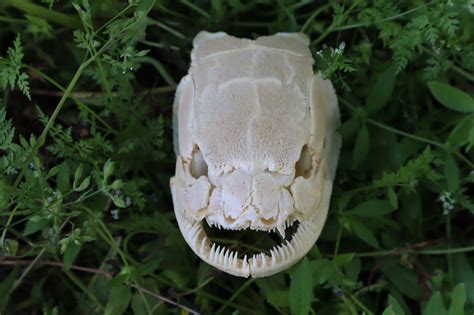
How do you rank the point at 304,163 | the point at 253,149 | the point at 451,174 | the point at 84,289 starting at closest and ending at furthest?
the point at 253,149 → the point at 304,163 → the point at 451,174 → the point at 84,289

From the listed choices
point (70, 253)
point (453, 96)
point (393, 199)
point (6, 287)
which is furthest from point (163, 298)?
point (453, 96)

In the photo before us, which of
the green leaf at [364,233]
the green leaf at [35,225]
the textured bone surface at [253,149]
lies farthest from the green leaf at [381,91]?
the green leaf at [35,225]

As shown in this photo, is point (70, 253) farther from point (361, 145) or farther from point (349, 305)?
point (361, 145)

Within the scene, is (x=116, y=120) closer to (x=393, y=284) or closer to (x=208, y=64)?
(x=208, y=64)

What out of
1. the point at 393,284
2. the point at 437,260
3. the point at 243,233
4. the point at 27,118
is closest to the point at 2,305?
the point at 27,118

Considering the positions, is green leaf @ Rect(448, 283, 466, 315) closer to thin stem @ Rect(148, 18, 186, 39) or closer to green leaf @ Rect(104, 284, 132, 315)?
green leaf @ Rect(104, 284, 132, 315)
